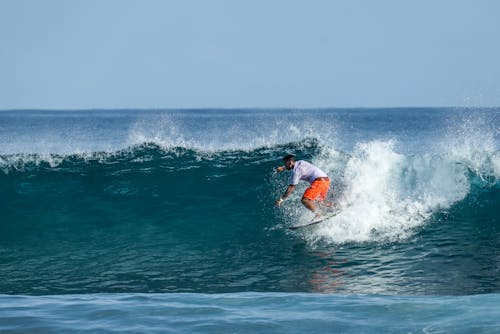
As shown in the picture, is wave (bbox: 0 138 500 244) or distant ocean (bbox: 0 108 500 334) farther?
wave (bbox: 0 138 500 244)

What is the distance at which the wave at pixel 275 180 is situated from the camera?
571 inches

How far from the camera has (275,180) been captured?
18.2 m

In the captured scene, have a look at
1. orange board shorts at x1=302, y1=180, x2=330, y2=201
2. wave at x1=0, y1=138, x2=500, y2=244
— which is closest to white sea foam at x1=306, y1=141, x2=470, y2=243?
wave at x1=0, y1=138, x2=500, y2=244

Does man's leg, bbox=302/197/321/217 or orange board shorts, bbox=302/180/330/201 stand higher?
orange board shorts, bbox=302/180/330/201

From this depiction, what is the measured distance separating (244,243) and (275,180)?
14.3 ft

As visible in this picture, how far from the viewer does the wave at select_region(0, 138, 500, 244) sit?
47.6 ft

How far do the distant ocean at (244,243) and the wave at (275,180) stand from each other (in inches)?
1.7

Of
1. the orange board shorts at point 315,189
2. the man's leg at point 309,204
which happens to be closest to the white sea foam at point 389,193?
the man's leg at point 309,204

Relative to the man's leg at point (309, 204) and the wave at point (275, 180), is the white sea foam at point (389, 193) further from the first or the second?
the man's leg at point (309, 204)

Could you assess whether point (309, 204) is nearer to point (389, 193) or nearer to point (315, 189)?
point (315, 189)

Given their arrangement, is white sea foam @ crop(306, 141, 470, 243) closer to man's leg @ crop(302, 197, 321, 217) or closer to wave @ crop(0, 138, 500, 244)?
wave @ crop(0, 138, 500, 244)

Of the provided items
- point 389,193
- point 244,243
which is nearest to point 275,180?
point 389,193

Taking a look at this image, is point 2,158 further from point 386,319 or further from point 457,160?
point 386,319

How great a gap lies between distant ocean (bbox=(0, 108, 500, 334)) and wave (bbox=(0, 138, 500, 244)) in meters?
0.04
